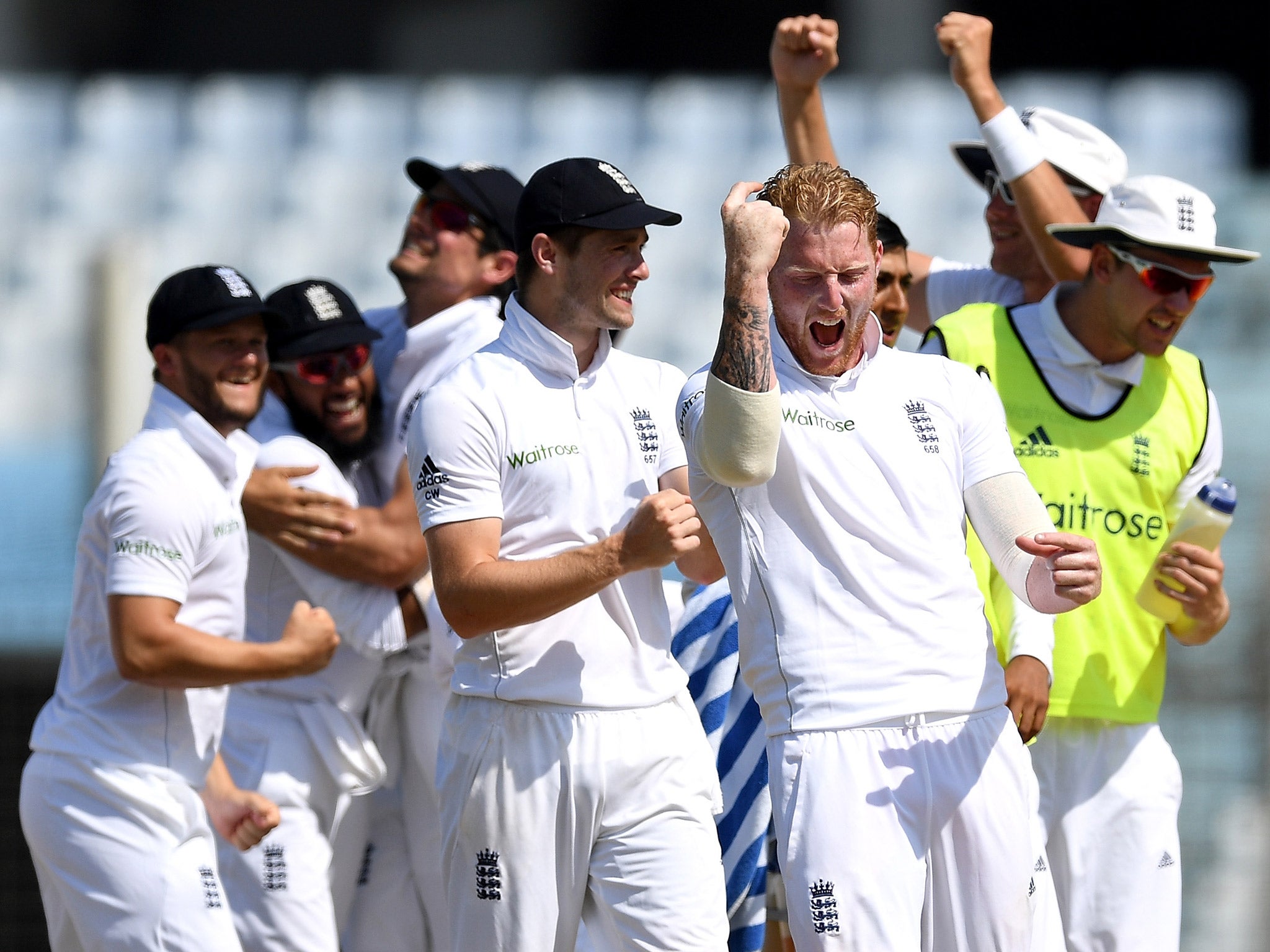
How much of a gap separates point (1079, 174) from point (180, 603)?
2663 millimetres

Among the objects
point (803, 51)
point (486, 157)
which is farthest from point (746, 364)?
point (486, 157)

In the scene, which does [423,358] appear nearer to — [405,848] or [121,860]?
[405,848]

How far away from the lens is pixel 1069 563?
119 inches

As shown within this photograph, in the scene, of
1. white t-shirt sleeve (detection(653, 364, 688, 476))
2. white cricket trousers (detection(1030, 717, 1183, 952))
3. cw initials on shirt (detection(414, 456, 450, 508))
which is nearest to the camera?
cw initials on shirt (detection(414, 456, 450, 508))

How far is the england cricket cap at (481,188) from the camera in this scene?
5.04 m

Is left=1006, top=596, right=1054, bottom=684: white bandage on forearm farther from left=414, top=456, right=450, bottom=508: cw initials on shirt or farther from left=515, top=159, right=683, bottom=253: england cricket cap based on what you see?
left=414, top=456, right=450, bottom=508: cw initials on shirt

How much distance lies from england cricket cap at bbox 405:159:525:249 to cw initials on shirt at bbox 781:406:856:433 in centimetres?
199

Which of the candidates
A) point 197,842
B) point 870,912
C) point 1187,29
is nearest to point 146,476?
point 197,842

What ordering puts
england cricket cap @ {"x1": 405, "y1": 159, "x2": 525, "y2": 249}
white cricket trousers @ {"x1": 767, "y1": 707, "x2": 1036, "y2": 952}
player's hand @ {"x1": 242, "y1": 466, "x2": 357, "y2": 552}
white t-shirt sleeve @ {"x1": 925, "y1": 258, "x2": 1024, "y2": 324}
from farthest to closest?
england cricket cap @ {"x1": 405, "y1": 159, "x2": 525, "y2": 249} < white t-shirt sleeve @ {"x1": 925, "y1": 258, "x2": 1024, "y2": 324} < player's hand @ {"x1": 242, "y1": 466, "x2": 357, "y2": 552} < white cricket trousers @ {"x1": 767, "y1": 707, "x2": 1036, "y2": 952}

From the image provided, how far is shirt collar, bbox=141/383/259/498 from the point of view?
4102 millimetres

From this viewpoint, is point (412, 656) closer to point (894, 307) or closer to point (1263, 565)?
point (894, 307)

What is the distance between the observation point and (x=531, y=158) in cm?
1145

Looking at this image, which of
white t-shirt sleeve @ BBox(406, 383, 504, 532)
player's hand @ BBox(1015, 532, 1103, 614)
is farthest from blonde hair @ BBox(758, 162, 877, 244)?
white t-shirt sleeve @ BBox(406, 383, 504, 532)

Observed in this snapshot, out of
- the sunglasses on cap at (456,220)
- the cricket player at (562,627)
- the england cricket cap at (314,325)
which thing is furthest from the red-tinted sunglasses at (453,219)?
the cricket player at (562,627)
